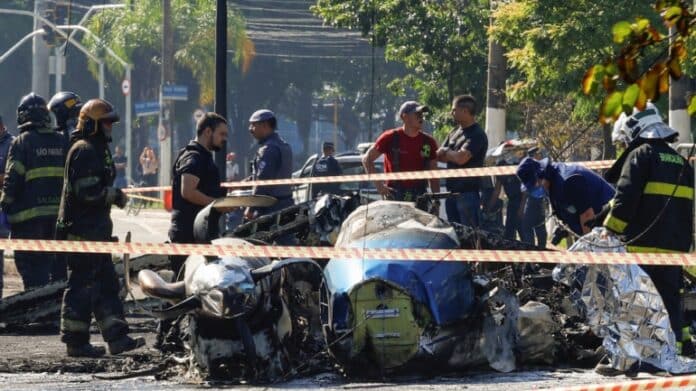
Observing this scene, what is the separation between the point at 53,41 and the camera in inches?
1352

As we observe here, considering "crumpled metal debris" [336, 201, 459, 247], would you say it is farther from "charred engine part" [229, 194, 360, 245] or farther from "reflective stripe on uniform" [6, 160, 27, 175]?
"reflective stripe on uniform" [6, 160, 27, 175]

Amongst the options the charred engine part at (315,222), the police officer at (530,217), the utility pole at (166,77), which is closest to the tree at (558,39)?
the police officer at (530,217)

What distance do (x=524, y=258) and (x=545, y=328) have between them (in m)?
0.50

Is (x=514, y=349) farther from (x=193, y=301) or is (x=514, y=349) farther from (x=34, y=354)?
(x=34, y=354)

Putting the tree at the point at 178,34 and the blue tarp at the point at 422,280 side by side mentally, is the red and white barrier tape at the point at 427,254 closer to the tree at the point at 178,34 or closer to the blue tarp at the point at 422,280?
the blue tarp at the point at 422,280

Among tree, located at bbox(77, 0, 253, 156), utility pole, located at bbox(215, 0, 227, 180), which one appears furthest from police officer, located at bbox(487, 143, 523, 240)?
tree, located at bbox(77, 0, 253, 156)

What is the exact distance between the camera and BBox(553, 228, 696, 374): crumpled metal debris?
8.34 meters

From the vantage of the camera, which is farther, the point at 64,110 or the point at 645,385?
the point at 64,110

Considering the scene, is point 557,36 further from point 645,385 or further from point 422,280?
point 645,385

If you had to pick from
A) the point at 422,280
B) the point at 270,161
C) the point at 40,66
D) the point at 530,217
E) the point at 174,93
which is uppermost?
the point at 40,66

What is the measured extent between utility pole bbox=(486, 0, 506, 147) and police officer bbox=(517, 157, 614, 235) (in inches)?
493

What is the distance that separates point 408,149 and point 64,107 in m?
2.77

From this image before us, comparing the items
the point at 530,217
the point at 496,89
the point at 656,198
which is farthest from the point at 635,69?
the point at 496,89

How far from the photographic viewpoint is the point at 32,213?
11820 millimetres
